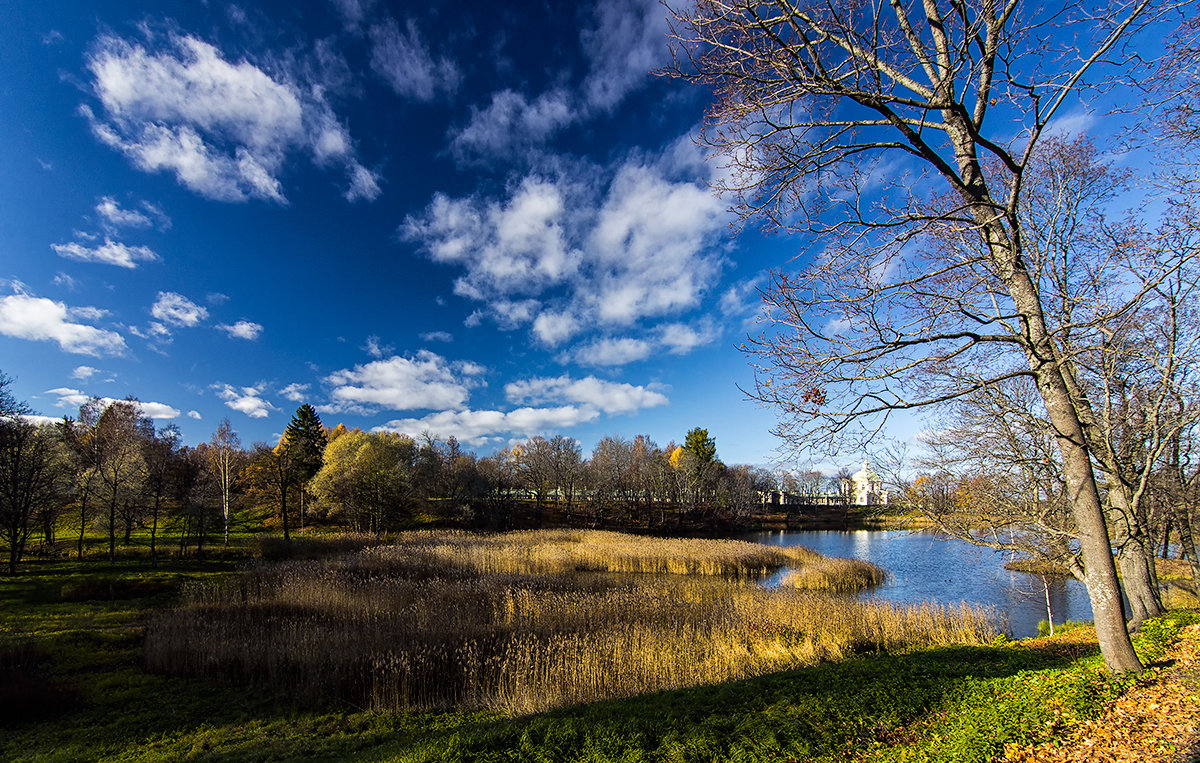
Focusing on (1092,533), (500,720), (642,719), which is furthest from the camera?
(500,720)

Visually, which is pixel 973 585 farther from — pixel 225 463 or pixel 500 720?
pixel 225 463

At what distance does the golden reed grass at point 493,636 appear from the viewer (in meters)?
7.65

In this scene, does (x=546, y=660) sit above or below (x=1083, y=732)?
below

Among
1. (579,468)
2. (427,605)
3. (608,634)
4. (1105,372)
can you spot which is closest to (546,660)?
(608,634)

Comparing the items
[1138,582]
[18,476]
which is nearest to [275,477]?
[18,476]

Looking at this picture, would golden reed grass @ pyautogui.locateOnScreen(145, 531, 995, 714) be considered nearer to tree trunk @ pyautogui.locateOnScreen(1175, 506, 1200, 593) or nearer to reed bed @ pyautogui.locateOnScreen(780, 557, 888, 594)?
tree trunk @ pyautogui.locateOnScreen(1175, 506, 1200, 593)

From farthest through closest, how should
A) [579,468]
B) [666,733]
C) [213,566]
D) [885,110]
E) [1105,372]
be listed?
[579,468], [213,566], [1105,372], [666,733], [885,110]

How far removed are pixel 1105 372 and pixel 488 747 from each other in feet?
32.4

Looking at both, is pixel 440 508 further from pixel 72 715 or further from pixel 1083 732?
pixel 1083 732

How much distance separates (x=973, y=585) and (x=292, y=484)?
4196 centimetres

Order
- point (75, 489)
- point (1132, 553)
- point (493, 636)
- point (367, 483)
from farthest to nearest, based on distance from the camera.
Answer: point (367, 483) < point (75, 489) < point (493, 636) < point (1132, 553)

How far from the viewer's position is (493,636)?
9664 millimetres

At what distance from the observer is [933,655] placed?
8.03m

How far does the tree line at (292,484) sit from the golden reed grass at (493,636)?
12.5ft
